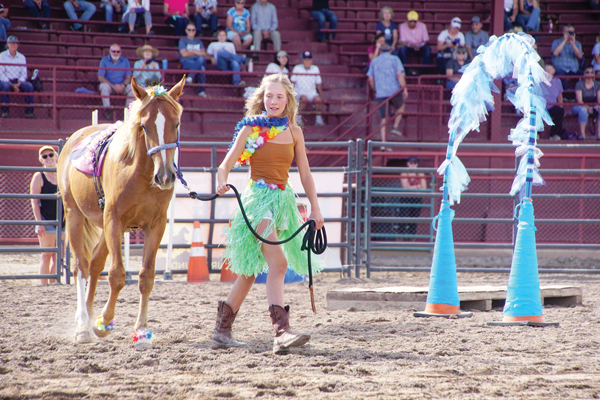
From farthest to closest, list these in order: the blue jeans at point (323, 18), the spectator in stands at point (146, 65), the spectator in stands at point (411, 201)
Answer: the blue jeans at point (323, 18), the spectator in stands at point (146, 65), the spectator in stands at point (411, 201)

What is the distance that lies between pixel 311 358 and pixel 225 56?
9904 millimetres

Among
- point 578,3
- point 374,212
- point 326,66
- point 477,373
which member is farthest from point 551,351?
point 578,3

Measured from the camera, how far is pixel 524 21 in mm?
14523

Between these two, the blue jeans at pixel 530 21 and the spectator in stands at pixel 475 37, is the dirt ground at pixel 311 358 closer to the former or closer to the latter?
the spectator in stands at pixel 475 37

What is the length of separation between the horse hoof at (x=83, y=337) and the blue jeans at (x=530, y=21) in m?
13.3

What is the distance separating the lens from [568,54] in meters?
13.4

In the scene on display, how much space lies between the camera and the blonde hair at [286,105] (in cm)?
382

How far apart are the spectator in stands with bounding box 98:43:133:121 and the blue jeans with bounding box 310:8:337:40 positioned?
485cm

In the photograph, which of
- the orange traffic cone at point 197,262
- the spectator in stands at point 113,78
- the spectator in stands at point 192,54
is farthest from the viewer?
the spectator in stands at point 192,54

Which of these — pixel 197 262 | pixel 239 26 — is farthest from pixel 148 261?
pixel 239 26

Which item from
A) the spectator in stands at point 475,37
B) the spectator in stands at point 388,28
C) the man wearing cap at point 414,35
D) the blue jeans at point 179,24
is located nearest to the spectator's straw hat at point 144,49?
the blue jeans at point 179,24

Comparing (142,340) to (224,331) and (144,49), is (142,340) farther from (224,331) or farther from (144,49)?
(144,49)

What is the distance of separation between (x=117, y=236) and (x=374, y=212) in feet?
23.9

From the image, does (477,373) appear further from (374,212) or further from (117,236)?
(374,212)
